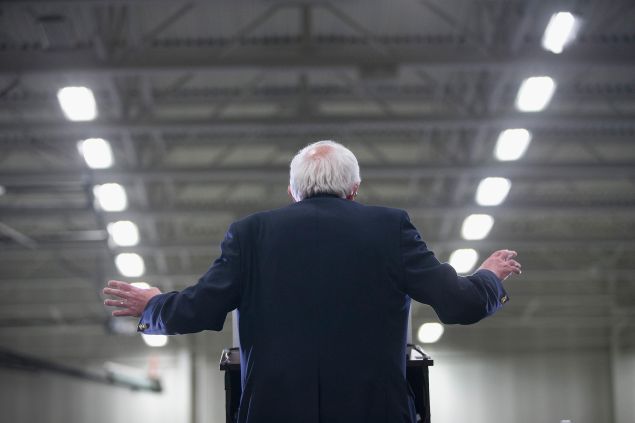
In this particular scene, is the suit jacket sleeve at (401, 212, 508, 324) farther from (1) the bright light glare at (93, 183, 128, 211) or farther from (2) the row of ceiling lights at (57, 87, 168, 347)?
(1) the bright light glare at (93, 183, 128, 211)

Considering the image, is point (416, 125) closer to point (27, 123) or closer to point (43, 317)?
point (27, 123)

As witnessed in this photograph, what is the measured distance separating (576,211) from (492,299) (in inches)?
555

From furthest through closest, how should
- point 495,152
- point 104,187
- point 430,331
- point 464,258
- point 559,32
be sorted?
point 430,331 → point 464,258 → point 104,187 → point 495,152 → point 559,32

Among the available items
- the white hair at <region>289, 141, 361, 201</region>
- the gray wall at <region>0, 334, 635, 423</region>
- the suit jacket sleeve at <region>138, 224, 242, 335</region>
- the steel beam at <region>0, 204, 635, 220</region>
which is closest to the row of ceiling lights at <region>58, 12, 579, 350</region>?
the steel beam at <region>0, 204, 635, 220</region>

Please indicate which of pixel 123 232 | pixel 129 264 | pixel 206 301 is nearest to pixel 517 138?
pixel 123 232

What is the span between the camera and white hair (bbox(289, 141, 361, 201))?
8.77ft

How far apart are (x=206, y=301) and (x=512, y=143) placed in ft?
33.7

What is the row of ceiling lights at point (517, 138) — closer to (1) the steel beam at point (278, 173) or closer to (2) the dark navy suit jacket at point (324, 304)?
(1) the steel beam at point (278, 173)

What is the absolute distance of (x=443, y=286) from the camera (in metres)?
2.51

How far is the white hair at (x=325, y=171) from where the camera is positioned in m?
2.67

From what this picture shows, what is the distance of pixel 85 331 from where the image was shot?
27391mm

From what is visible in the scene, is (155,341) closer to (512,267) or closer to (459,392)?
(459,392)

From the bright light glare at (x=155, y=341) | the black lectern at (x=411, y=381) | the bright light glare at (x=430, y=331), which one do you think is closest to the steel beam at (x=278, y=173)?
the black lectern at (x=411, y=381)

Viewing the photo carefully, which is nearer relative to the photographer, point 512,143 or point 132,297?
point 132,297
